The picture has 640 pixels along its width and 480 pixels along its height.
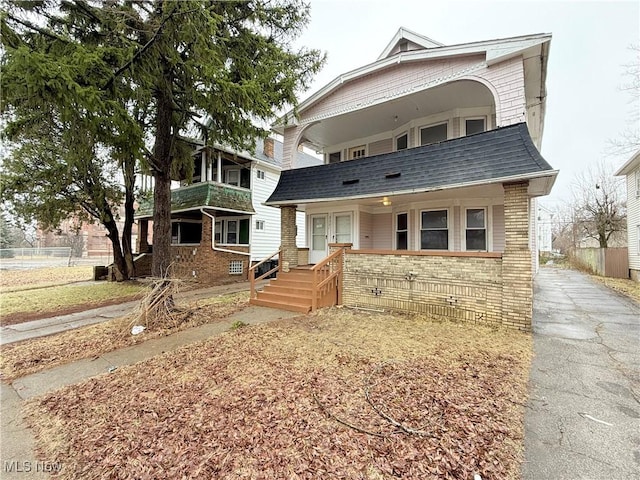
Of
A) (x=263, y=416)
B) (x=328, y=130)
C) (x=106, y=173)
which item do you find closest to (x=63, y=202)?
(x=106, y=173)

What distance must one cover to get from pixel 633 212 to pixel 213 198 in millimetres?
22302

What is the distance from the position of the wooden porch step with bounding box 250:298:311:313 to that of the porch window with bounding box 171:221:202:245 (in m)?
8.87

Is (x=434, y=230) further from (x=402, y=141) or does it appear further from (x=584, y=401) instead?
(x=584, y=401)

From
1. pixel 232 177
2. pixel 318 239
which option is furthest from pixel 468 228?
pixel 232 177

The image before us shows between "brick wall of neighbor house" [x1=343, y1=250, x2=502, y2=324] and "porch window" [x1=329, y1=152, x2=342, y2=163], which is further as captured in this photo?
"porch window" [x1=329, y1=152, x2=342, y2=163]

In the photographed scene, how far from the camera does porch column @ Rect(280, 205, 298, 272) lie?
412 inches

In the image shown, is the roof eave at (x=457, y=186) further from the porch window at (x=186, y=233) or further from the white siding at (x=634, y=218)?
the white siding at (x=634, y=218)

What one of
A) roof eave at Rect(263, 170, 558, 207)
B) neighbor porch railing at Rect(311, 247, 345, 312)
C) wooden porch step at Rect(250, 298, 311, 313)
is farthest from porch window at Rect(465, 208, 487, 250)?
wooden porch step at Rect(250, 298, 311, 313)

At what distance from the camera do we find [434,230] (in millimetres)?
9109

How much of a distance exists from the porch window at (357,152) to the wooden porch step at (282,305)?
6.68 metres

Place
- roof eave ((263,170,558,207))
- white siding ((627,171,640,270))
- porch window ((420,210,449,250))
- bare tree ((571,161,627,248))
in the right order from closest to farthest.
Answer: roof eave ((263,170,558,207)) → porch window ((420,210,449,250)) → white siding ((627,171,640,270)) → bare tree ((571,161,627,248))

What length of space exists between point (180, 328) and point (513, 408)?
626cm

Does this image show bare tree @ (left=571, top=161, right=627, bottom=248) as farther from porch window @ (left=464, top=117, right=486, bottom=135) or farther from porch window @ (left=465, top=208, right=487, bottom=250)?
porch window @ (left=465, top=208, right=487, bottom=250)

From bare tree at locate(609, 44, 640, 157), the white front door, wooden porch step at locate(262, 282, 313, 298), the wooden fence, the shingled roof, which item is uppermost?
bare tree at locate(609, 44, 640, 157)
